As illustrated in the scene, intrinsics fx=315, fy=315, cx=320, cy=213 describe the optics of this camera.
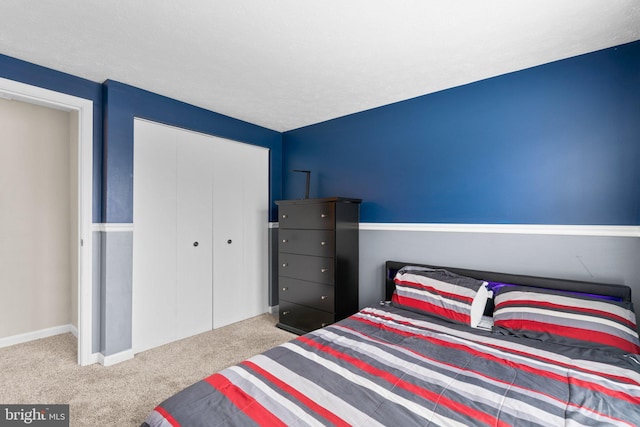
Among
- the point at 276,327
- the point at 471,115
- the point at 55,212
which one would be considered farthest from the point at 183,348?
the point at 471,115

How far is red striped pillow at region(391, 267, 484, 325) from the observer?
2.22 meters

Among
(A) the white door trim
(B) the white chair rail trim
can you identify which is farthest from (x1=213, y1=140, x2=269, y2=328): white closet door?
(B) the white chair rail trim

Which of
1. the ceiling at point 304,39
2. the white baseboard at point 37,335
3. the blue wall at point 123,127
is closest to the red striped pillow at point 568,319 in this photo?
the ceiling at point 304,39

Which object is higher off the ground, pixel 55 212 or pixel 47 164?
pixel 47 164

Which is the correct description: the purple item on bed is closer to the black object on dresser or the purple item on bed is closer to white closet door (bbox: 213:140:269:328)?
the black object on dresser

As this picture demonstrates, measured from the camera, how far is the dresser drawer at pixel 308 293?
9.95 feet

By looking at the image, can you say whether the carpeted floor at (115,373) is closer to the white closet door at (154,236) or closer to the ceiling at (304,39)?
the white closet door at (154,236)

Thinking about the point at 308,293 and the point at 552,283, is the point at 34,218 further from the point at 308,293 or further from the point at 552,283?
the point at 552,283

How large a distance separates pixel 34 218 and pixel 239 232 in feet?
6.56

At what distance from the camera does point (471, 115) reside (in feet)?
8.62

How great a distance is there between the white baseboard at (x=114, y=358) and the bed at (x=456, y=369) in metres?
1.72

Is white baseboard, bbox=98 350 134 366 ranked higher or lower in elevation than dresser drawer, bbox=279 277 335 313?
lower

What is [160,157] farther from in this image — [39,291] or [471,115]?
[471,115]

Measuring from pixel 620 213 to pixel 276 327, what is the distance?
306 cm
